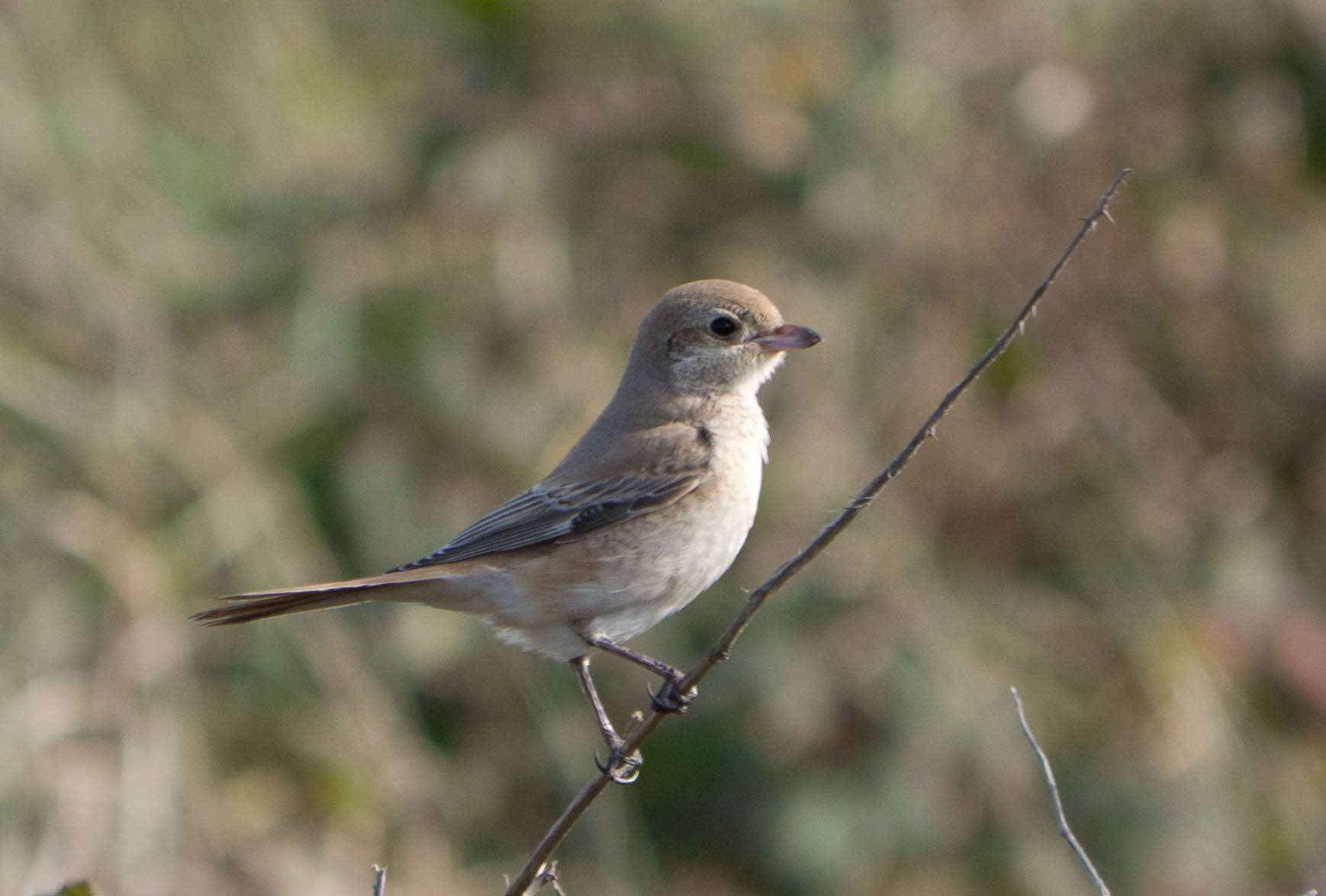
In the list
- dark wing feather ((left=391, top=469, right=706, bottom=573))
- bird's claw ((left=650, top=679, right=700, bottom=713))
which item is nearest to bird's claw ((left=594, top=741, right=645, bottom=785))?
bird's claw ((left=650, top=679, right=700, bottom=713))

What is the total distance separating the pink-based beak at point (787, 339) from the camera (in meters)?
3.67

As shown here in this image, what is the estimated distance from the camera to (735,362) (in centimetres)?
380

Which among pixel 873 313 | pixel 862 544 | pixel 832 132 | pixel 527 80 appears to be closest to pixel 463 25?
pixel 527 80

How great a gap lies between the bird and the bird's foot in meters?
0.19

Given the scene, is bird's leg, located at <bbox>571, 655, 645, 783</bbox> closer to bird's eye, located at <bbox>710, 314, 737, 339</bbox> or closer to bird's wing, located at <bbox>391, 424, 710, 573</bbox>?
bird's wing, located at <bbox>391, 424, 710, 573</bbox>

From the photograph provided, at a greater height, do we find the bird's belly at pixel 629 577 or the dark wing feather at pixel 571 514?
the dark wing feather at pixel 571 514

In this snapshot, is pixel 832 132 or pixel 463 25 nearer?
pixel 832 132

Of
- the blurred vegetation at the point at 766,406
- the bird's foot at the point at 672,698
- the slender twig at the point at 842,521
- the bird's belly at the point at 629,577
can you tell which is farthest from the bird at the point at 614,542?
the blurred vegetation at the point at 766,406

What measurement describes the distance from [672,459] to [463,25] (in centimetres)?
403

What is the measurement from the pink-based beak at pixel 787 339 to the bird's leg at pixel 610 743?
0.90m

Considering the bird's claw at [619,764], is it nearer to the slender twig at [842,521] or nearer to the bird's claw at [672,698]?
the bird's claw at [672,698]

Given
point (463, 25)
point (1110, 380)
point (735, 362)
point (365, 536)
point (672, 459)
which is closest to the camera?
point (672, 459)

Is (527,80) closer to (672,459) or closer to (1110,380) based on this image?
(1110,380)

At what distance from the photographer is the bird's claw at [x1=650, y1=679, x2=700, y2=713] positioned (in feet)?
8.88
